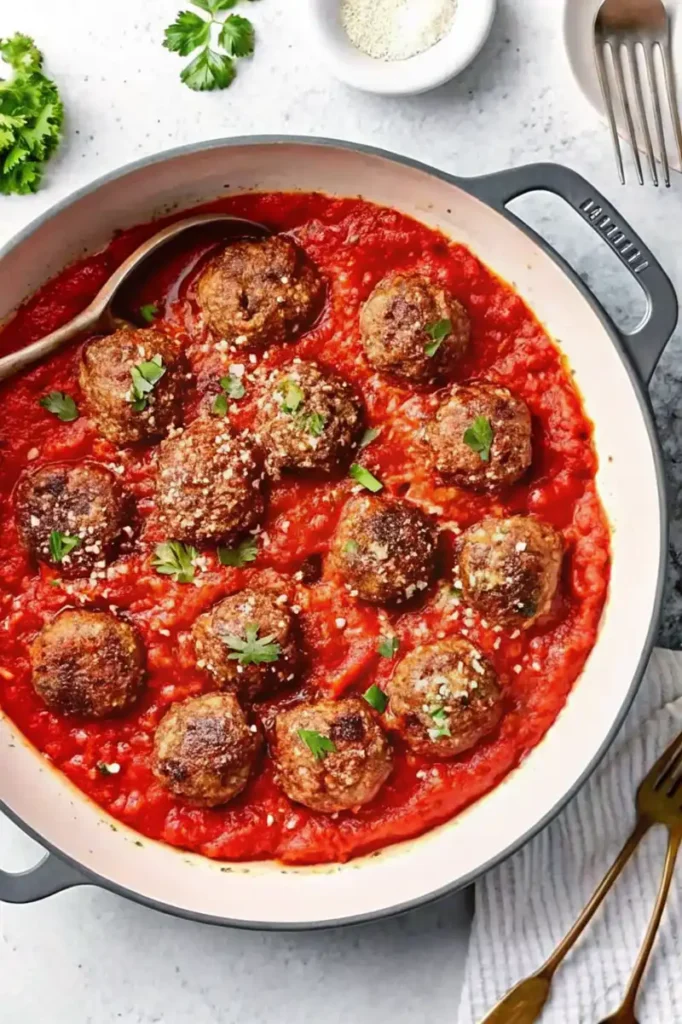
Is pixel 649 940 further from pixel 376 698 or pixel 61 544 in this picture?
pixel 61 544

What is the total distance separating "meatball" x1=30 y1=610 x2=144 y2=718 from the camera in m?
3.99

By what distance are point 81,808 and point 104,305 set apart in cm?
186

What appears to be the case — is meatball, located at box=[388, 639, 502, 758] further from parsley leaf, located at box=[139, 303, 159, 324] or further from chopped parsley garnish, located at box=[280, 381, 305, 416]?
parsley leaf, located at box=[139, 303, 159, 324]

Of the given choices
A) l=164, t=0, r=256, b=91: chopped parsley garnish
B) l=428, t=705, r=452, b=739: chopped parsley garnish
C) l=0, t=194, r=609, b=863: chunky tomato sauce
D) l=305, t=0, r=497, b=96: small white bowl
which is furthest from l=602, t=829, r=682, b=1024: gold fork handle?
l=164, t=0, r=256, b=91: chopped parsley garnish

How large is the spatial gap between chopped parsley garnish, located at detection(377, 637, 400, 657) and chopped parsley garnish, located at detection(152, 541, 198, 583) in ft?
2.42

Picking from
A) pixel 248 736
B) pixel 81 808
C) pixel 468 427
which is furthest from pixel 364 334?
pixel 81 808

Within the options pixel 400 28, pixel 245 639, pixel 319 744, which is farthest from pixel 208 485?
pixel 400 28

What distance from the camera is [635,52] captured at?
4.12 meters

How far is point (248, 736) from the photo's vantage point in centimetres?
401

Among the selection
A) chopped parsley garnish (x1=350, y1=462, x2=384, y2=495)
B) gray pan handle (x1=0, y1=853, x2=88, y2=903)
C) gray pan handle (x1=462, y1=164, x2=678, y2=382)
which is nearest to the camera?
gray pan handle (x1=462, y1=164, x2=678, y2=382)

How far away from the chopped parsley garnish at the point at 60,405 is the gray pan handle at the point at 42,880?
1571 mm

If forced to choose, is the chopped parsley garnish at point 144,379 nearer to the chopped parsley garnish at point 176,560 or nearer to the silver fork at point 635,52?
the chopped parsley garnish at point 176,560

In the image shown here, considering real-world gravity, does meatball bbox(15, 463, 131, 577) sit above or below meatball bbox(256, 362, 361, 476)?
below

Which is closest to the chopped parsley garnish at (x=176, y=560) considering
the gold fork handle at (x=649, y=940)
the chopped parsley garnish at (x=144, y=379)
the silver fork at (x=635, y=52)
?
the chopped parsley garnish at (x=144, y=379)
